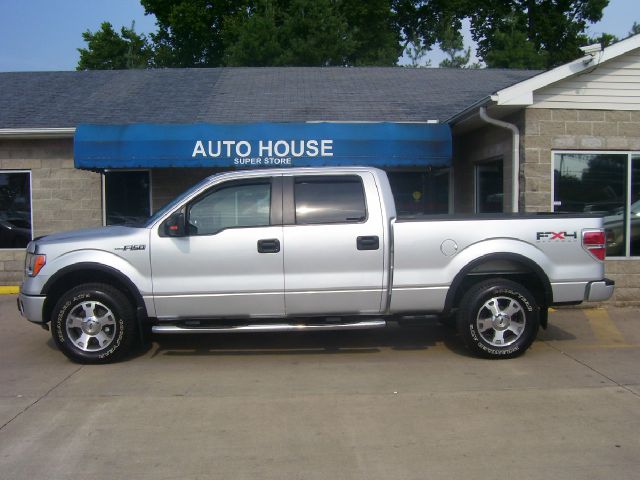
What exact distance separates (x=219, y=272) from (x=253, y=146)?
13.4ft

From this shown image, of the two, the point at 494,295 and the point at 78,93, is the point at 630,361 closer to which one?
the point at 494,295

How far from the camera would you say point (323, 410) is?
17.7 ft

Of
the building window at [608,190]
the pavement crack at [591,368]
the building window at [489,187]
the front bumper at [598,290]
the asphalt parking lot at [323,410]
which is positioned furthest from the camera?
the building window at [489,187]

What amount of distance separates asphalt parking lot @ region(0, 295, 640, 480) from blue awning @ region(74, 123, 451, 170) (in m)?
3.41

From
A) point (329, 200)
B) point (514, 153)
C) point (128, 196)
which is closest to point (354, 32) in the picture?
point (128, 196)

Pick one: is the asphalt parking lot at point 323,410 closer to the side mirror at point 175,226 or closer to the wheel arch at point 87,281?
the wheel arch at point 87,281

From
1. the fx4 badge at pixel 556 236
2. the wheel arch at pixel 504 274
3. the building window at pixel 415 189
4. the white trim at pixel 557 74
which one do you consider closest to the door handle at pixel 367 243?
the wheel arch at pixel 504 274

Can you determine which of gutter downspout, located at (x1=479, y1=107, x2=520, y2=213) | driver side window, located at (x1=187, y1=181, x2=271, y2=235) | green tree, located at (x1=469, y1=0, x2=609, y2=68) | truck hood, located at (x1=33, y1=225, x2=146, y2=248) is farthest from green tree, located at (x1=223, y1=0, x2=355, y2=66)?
truck hood, located at (x1=33, y1=225, x2=146, y2=248)

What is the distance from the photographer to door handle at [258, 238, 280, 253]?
6.55 m

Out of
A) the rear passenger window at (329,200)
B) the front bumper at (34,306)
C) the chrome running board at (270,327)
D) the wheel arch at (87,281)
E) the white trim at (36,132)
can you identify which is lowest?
the chrome running board at (270,327)

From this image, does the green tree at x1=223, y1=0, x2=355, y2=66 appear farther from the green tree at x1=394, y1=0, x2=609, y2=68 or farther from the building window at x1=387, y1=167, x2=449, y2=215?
the building window at x1=387, y1=167, x2=449, y2=215

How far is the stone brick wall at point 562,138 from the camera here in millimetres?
9461

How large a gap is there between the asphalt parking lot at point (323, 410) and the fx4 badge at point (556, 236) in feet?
4.31

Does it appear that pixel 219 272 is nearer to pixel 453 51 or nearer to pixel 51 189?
pixel 51 189
